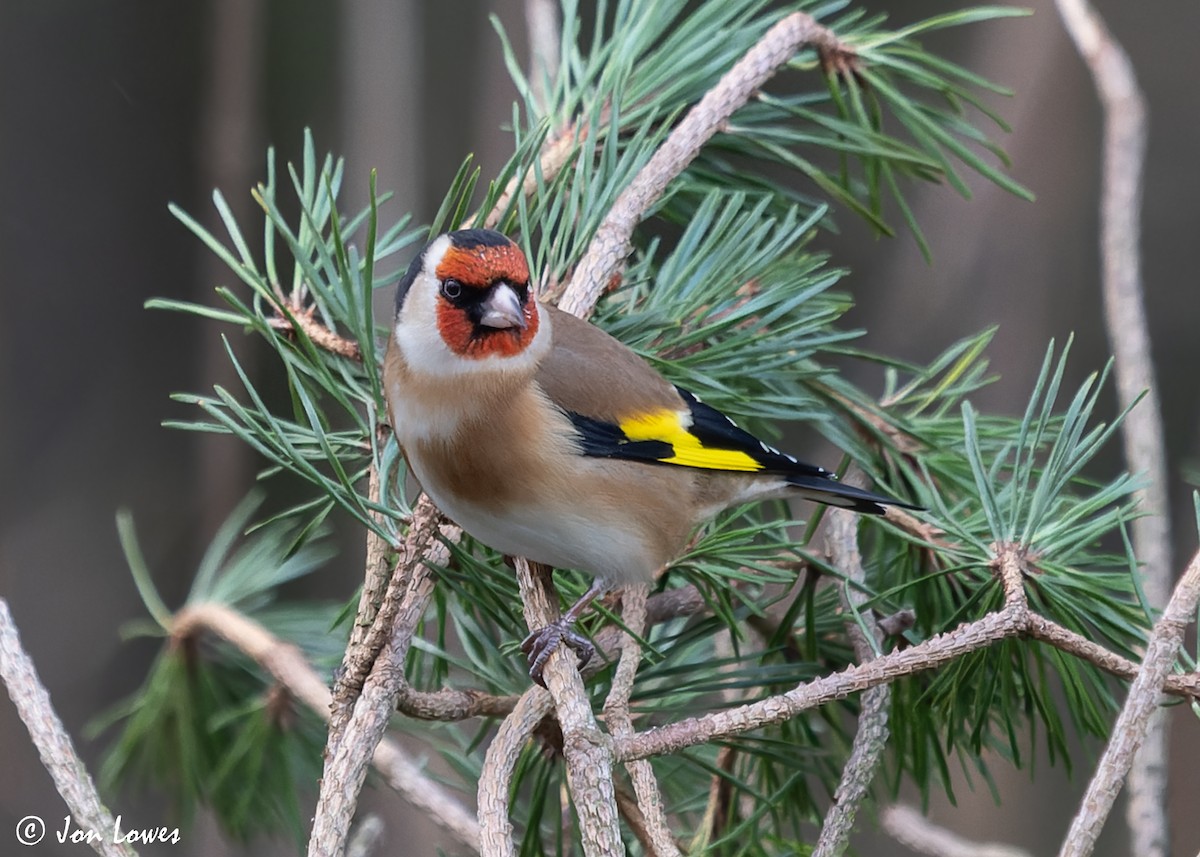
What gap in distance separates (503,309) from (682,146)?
Answer: 0.30 meters

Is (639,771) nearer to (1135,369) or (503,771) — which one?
(503,771)

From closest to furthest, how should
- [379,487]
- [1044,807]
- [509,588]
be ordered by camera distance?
[379,487] < [509,588] < [1044,807]

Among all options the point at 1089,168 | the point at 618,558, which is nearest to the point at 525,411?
the point at 618,558

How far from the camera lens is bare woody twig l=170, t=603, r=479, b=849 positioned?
1.38 meters

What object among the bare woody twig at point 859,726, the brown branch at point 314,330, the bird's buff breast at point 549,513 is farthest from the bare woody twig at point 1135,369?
the brown branch at point 314,330

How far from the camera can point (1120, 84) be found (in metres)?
1.71

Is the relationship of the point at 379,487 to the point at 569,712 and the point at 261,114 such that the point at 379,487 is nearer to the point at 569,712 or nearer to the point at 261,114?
the point at 569,712

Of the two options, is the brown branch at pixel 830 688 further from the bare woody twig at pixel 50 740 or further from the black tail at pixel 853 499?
the bare woody twig at pixel 50 740

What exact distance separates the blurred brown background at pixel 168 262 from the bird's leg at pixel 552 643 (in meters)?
2.54

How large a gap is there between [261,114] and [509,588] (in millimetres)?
3145

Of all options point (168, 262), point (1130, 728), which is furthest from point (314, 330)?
point (168, 262)

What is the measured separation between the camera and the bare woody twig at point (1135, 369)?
4.37 feet

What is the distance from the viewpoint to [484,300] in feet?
5.00

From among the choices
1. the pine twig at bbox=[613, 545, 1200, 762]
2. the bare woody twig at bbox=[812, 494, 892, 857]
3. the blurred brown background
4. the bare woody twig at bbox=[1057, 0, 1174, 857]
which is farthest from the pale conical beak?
the blurred brown background
